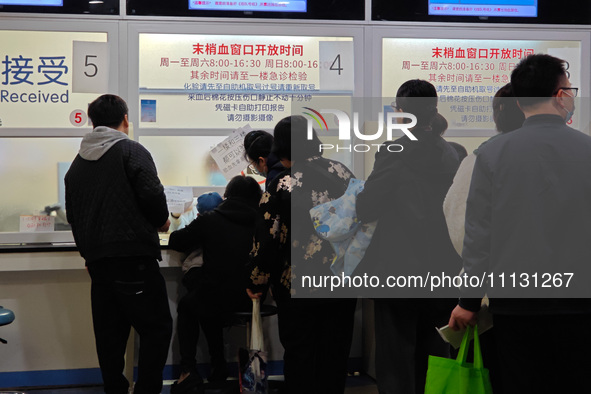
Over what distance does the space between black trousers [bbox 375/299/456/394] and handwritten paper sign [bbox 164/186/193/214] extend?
6.42 feet

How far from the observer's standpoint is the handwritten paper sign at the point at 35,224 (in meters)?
4.00

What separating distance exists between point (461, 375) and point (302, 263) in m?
0.94

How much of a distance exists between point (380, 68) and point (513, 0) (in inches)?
37.0

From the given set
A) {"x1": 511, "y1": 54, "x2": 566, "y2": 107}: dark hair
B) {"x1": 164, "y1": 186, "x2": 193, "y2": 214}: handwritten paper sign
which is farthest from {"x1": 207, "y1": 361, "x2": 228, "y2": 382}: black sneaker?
{"x1": 511, "y1": 54, "x2": 566, "y2": 107}: dark hair

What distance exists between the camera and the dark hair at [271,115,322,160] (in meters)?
2.88

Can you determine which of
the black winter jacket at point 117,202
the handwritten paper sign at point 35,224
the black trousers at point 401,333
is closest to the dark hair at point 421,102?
the black trousers at point 401,333

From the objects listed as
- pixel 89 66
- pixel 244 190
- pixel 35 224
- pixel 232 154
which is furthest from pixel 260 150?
pixel 35 224

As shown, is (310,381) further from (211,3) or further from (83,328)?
(211,3)

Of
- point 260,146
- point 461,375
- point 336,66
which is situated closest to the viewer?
point 461,375

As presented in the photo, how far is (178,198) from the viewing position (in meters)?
4.27

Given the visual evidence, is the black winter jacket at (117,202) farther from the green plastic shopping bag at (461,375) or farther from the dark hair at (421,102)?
the green plastic shopping bag at (461,375)

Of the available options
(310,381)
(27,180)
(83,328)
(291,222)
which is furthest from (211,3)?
(310,381)

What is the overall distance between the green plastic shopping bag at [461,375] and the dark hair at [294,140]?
1.10 m

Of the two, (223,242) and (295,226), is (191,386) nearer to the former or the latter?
(223,242)
